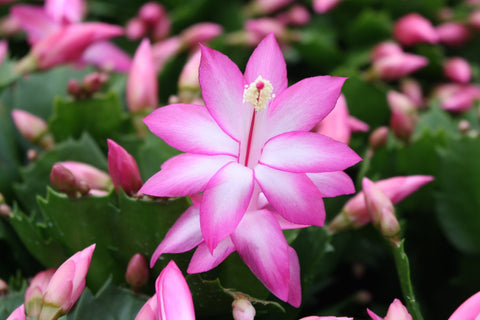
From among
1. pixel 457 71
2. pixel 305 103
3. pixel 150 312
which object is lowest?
pixel 457 71

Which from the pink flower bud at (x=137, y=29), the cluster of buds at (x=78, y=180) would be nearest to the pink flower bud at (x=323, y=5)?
the pink flower bud at (x=137, y=29)

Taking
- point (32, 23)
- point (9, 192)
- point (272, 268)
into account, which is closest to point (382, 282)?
point (272, 268)

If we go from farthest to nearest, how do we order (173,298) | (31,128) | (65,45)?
1. (65,45)
2. (31,128)
3. (173,298)

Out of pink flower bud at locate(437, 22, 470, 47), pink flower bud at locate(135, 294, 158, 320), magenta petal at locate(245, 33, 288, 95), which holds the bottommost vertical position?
pink flower bud at locate(437, 22, 470, 47)

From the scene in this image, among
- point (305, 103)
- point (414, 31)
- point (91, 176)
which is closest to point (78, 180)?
point (91, 176)

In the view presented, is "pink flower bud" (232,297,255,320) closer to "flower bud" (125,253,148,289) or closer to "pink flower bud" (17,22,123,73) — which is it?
"flower bud" (125,253,148,289)

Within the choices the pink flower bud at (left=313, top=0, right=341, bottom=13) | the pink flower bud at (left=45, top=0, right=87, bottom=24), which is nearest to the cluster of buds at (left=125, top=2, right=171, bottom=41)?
the pink flower bud at (left=45, top=0, right=87, bottom=24)

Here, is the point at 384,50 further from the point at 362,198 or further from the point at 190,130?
the point at 190,130

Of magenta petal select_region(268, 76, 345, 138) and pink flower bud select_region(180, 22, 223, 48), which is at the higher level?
magenta petal select_region(268, 76, 345, 138)
